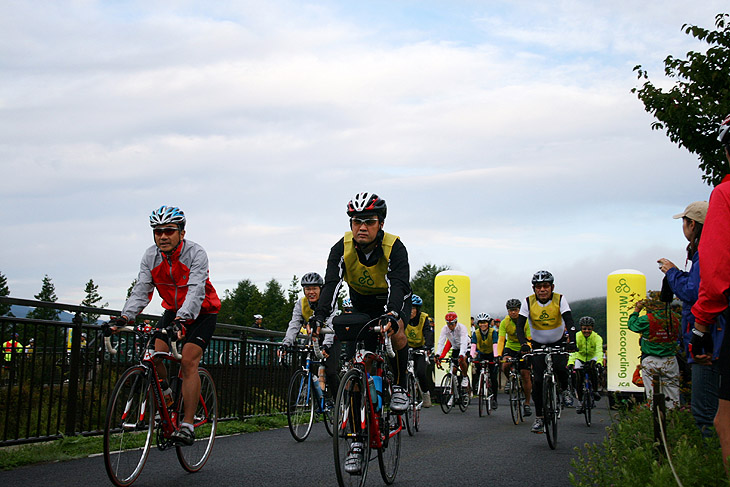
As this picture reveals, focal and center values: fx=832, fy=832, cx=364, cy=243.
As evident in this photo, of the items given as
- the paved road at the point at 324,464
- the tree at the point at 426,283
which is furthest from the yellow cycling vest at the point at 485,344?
the tree at the point at 426,283

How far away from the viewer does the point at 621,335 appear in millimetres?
23188

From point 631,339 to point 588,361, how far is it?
6.85 m

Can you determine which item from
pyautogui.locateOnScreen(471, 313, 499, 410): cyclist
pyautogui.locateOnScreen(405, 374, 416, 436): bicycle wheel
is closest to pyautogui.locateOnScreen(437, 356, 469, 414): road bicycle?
pyautogui.locateOnScreen(471, 313, 499, 410): cyclist

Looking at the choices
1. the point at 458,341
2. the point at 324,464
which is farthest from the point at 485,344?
the point at 324,464

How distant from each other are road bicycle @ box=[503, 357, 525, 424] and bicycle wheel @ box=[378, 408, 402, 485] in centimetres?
760

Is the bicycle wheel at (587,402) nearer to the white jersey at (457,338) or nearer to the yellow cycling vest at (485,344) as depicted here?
the white jersey at (457,338)

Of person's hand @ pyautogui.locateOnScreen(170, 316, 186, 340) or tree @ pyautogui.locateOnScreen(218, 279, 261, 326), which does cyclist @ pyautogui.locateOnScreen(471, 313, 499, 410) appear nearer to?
person's hand @ pyautogui.locateOnScreen(170, 316, 186, 340)

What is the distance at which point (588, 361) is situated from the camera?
667 inches

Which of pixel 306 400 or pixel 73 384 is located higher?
pixel 73 384

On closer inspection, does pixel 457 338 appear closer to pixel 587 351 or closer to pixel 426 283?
pixel 587 351

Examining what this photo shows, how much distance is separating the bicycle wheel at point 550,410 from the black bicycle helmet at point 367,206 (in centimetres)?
453

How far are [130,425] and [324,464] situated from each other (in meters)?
2.53

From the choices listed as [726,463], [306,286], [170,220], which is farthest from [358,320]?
[306,286]

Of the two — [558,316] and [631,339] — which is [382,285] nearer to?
[558,316]
